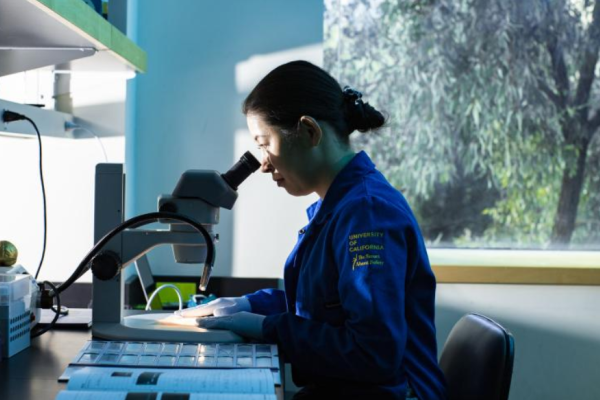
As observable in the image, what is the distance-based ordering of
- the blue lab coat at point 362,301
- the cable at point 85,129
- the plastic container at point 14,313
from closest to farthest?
the blue lab coat at point 362,301, the plastic container at point 14,313, the cable at point 85,129

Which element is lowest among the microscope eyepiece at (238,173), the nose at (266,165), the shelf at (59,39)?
the microscope eyepiece at (238,173)

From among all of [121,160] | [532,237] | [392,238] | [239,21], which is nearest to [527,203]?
[532,237]

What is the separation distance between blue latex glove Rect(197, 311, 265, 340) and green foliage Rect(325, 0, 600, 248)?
1642 mm

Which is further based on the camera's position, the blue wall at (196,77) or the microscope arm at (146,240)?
the blue wall at (196,77)

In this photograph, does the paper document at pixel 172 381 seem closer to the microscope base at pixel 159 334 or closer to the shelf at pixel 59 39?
the microscope base at pixel 159 334

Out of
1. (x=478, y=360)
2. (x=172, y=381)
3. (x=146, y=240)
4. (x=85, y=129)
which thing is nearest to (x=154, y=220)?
(x=146, y=240)

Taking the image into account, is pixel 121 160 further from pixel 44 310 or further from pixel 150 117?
pixel 44 310

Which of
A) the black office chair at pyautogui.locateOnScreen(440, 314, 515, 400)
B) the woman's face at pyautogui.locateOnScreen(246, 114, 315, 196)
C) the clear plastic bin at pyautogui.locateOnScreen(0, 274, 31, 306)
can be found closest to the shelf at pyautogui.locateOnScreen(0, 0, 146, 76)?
the woman's face at pyautogui.locateOnScreen(246, 114, 315, 196)

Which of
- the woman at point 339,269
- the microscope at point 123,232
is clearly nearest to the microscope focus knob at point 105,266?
the microscope at point 123,232

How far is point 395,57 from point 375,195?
1704mm

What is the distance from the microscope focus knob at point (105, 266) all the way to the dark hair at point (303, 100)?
42cm

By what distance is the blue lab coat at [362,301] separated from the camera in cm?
126

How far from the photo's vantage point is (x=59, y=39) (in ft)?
5.61

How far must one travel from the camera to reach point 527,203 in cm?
303
